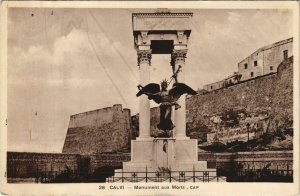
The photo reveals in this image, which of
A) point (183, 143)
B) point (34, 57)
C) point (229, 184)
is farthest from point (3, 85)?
point (229, 184)

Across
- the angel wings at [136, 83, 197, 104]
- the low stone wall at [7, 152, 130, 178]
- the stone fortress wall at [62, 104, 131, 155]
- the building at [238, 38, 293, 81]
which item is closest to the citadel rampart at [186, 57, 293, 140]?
the building at [238, 38, 293, 81]

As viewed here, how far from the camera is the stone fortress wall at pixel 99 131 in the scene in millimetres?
9852

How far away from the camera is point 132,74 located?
32.5 feet

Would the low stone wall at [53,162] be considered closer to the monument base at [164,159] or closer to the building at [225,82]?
the monument base at [164,159]

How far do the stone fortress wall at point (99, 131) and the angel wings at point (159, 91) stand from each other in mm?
574

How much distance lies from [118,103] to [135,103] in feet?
0.90

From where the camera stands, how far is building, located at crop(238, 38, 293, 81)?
9.59 metres

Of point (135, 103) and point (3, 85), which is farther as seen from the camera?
point (135, 103)

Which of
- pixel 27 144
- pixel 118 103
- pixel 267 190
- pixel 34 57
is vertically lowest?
pixel 267 190

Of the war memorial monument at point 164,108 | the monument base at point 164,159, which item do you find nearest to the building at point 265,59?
the war memorial monument at point 164,108

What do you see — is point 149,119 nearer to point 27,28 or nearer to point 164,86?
point 164,86

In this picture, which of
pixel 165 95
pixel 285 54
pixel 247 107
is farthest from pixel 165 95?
pixel 285 54

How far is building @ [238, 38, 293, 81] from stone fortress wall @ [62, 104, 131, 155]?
2.02m

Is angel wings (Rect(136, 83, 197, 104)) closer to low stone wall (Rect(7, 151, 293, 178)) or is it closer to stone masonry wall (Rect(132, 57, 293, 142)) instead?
stone masonry wall (Rect(132, 57, 293, 142))
